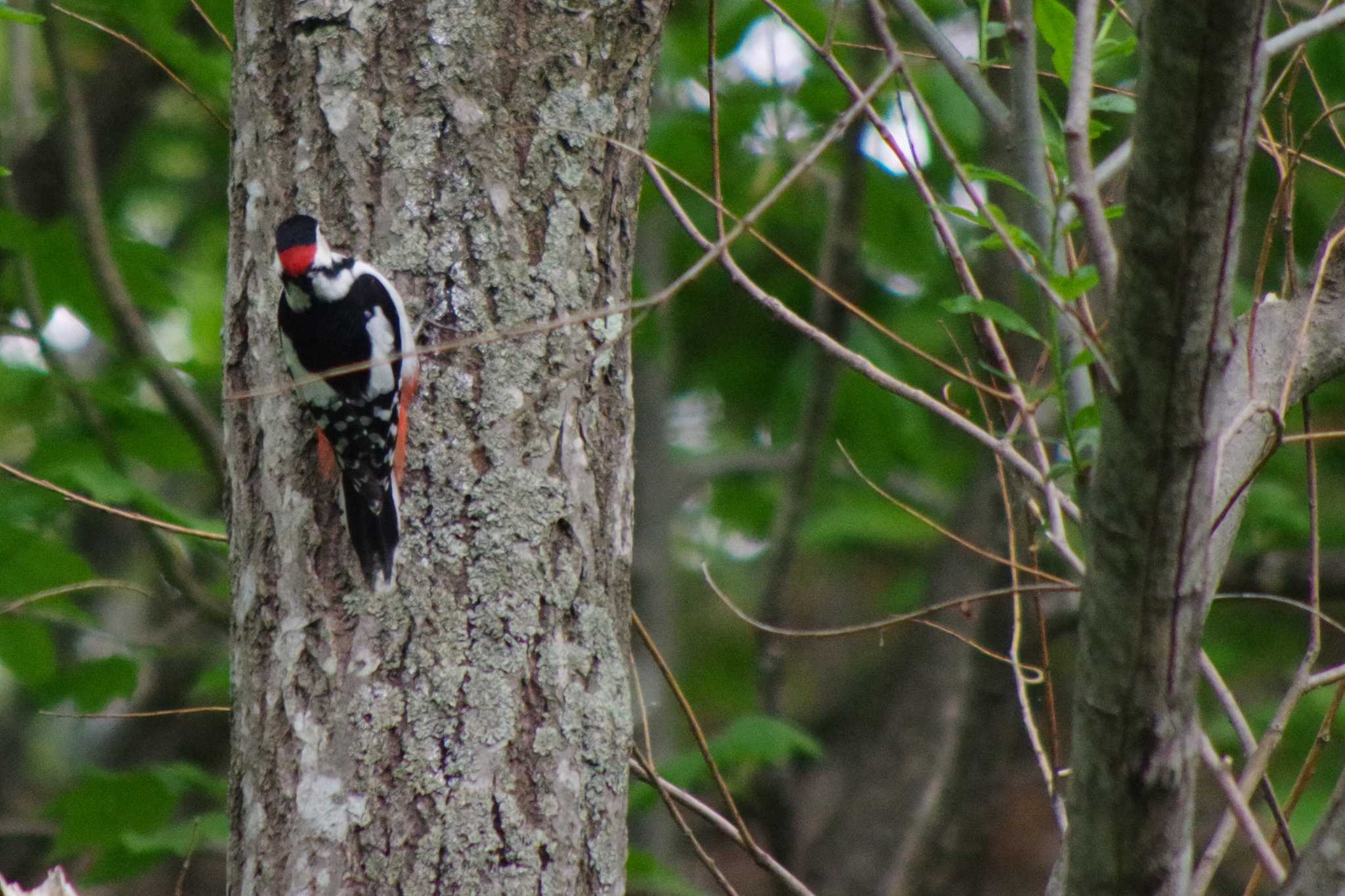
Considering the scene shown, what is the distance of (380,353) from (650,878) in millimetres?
2047

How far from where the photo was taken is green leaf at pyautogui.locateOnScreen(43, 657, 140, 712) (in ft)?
13.1

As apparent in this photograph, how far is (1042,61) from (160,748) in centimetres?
496

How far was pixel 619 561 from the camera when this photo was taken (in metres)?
2.38

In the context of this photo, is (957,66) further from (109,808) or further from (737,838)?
(109,808)

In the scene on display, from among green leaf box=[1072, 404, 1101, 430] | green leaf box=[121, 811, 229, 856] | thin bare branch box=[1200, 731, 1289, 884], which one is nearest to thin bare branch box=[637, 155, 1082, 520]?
green leaf box=[1072, 404, 1101, 430]

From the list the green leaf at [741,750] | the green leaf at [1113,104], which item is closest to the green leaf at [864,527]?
the green leaf at [741,750]

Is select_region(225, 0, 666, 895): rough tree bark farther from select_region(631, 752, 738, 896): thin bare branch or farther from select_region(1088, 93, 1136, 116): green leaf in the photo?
select_region(1088, 93, 1136, 116): green leaf

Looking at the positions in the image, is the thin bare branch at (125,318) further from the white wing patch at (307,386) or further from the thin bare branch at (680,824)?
the thin bare branch at (680,824)

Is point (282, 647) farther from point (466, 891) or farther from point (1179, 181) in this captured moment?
point (1179, 181)

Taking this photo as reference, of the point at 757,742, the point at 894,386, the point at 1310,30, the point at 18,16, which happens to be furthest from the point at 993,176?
the point at 757,742

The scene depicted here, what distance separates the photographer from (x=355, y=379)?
2.64 metres

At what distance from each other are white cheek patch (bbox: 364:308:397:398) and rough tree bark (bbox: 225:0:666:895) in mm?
224

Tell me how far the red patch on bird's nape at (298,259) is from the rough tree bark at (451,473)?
0.05 m

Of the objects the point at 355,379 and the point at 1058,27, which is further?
the point at 355,379
